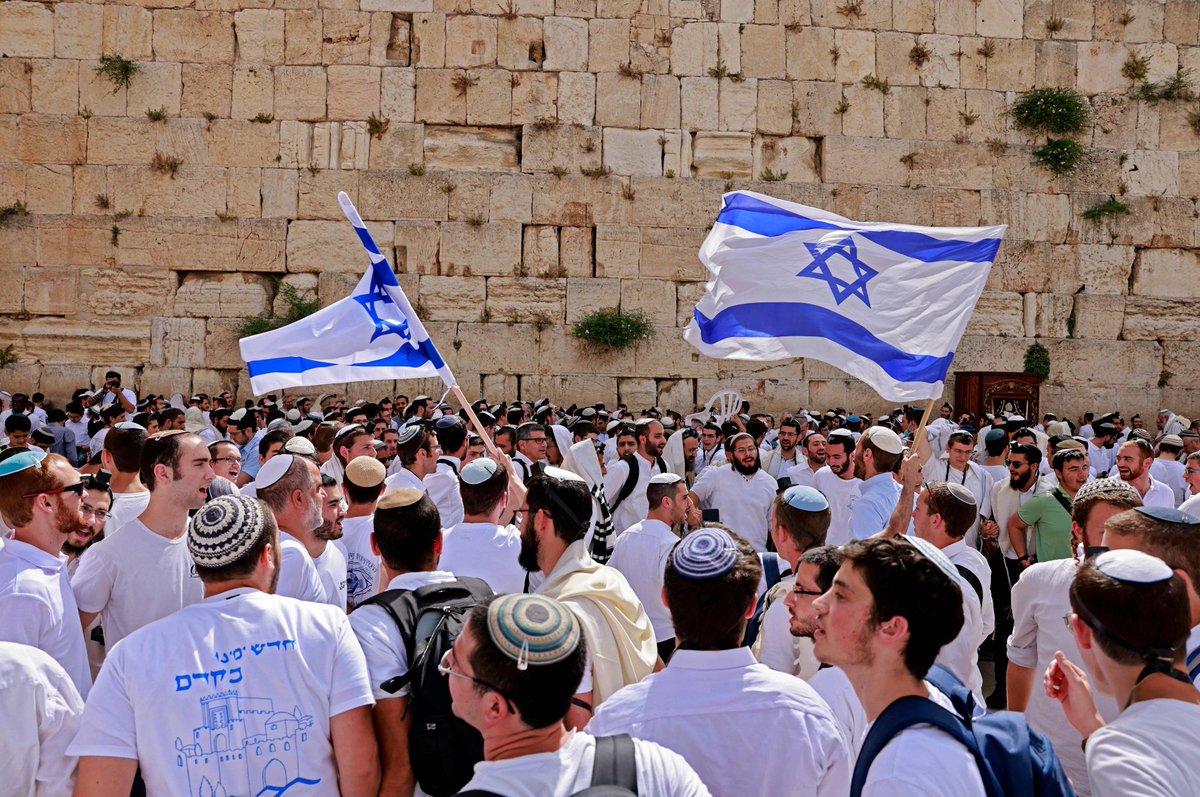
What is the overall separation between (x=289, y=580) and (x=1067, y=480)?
15.5 feet

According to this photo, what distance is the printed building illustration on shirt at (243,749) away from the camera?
87.7 inches

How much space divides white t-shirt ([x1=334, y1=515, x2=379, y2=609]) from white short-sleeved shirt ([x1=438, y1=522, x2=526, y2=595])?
74cm


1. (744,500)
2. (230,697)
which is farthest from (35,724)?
(744,500)

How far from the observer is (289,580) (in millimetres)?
3230

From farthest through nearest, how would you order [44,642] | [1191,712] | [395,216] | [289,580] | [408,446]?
[395,216] → [408,446] → [289,580] → [44,642] → [1191,712]

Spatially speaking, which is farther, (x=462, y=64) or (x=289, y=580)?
(x=462, y=64)

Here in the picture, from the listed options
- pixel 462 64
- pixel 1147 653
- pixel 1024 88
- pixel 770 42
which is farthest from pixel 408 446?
pixel 1024 88

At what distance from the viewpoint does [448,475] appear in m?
6.06

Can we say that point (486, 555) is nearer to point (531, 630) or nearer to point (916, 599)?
point (531, 630)

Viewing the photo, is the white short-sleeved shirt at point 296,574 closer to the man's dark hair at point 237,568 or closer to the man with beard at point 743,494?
the man's dark hair at point 237,568

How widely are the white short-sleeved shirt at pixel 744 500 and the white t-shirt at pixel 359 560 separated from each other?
2.89 m

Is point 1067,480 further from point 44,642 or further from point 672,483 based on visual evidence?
point 44,642

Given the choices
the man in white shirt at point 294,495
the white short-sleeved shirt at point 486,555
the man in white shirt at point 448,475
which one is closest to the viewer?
the white short-sleeved shirt at point 486,555

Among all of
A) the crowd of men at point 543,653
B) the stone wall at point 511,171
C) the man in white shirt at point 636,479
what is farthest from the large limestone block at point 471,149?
the crowd of men at point 543,653
